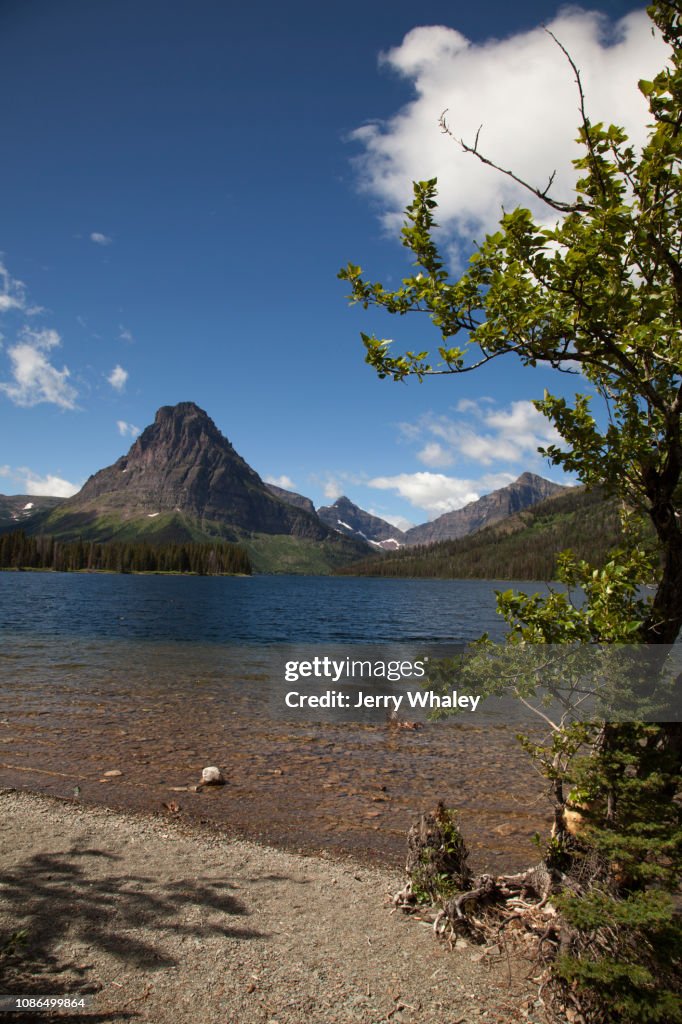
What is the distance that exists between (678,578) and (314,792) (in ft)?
40.0

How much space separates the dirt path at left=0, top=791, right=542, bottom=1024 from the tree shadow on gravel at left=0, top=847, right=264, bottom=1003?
2cm

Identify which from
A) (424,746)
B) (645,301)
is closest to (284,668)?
(424,746)

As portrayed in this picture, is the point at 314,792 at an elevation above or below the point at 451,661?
below

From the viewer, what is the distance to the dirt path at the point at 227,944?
6629 millimetres

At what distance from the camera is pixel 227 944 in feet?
25.6

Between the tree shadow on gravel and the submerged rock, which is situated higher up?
the tree shadow on gravel

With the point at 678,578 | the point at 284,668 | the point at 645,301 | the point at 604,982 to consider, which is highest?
the point at 645,301

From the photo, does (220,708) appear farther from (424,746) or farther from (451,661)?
(451,661)

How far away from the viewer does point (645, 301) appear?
512 cm

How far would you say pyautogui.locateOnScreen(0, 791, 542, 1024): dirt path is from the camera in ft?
21.7

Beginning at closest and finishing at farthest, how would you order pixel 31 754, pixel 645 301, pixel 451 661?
pixel 645 301
pixel 451 661
pixel 31 754
